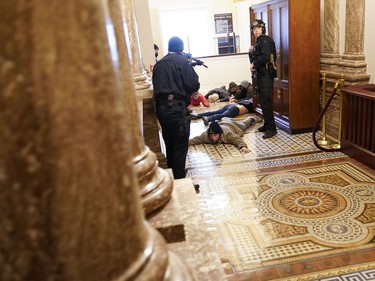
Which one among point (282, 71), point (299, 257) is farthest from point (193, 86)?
point (282, 71)

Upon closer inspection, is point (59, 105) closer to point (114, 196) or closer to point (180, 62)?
point (114, 196)

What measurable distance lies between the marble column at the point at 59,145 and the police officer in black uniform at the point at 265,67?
5504mm

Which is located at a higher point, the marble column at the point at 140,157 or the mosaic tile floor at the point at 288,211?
the marble column at the point at 140,157

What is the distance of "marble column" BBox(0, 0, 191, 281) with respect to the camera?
0.57 meters

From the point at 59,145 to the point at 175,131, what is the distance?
Result: 11.3 feet

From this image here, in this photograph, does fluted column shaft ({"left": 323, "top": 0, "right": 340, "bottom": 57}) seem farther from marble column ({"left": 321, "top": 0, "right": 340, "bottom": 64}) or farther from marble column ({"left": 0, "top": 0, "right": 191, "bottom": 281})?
marble column ({"left": 0, "top": 0, "right": 191, "bottom": 281})

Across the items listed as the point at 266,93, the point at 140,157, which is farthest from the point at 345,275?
the point at 266,93

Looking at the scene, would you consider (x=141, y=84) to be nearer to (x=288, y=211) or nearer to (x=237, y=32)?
(x=288, y=211)

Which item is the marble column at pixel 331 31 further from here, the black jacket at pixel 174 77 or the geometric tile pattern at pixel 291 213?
the black jacket at pixel 174 77

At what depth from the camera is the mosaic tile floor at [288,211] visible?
2697 mm

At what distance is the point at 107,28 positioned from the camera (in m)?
0.68

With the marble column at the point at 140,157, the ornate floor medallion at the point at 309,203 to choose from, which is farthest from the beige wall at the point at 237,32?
the marble column at the point at 140,157

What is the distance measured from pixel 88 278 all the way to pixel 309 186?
3725 mm

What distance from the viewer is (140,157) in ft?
4.11
